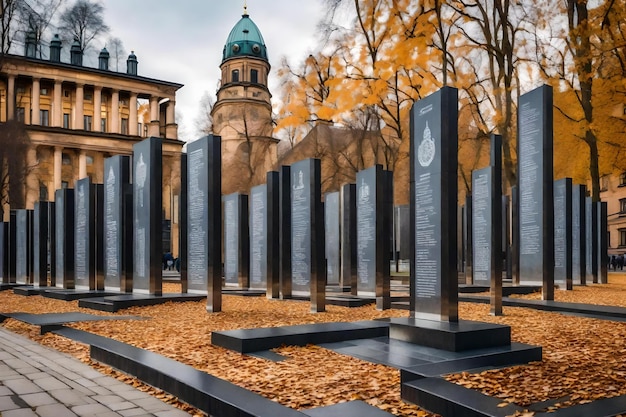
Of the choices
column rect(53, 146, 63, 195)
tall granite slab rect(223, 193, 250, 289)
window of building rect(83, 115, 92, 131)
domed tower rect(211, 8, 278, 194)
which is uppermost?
domed tower rect(211, 8, 278, 194)

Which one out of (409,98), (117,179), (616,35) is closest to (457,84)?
(409,98)

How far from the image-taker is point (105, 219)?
18.1 metres

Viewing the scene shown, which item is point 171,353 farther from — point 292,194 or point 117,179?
point 117,179

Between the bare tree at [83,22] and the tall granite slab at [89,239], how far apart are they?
29617 millimetres

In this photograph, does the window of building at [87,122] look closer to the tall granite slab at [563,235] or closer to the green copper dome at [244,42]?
the green copper dome at [244,42]

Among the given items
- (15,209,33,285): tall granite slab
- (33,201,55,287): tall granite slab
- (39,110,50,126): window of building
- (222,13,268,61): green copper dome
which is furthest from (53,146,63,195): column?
(33,201,55,287): tall granite slab

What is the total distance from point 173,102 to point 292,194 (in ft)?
220

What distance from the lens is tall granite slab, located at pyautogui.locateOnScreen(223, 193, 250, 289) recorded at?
66.8ft

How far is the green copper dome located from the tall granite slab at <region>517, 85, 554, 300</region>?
6915cm

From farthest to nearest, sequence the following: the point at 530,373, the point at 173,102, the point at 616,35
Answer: the point at 173,102 < the point at 616,35 < the point at 530,373

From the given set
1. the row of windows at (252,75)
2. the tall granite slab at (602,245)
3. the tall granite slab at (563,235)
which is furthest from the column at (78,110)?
the tall granite slab at (563,235)

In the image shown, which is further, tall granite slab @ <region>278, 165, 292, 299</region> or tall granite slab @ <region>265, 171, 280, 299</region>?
tall granite slab @ <region>265, 171, 280, 299</region>

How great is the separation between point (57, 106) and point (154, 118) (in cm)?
1100

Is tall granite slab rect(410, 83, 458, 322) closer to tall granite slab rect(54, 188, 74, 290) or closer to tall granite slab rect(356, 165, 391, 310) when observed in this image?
tall granite slab rect(356, 165, 391, 310)
